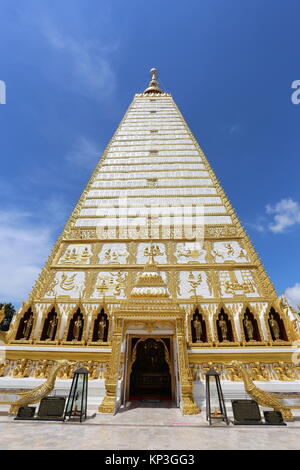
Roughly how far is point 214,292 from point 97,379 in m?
5.44

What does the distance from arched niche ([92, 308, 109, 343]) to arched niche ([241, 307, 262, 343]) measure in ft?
16.7

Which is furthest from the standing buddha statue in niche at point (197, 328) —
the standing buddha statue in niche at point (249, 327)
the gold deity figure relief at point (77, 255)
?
the gold deity figure relief at point (77, 255)

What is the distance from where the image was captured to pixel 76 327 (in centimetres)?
912

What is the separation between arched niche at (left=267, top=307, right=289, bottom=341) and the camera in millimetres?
8750

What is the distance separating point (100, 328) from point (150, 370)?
8.32 feet

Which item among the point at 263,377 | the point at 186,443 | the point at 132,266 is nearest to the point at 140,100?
the point at 132,266

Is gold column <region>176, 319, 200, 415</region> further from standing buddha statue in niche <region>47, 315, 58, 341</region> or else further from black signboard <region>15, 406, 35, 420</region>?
standing buddha statue in niche <region>47, 315, 58, 341</region>

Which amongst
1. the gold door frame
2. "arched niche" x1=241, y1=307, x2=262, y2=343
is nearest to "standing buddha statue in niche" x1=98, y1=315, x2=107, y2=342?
the gold door frame

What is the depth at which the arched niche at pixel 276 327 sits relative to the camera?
8.75 m

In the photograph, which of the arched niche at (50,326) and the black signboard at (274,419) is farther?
the arched niche at (50,326)

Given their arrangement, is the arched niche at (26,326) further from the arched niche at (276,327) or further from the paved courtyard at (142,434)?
the arched niche at (276,327)

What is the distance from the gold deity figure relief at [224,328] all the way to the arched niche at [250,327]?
500 millimetres

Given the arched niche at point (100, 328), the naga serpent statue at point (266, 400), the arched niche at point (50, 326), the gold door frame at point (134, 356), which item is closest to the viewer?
the naga serpent statue at point (266, 400)

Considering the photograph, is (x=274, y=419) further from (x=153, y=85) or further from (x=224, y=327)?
(x=153, y=85)
